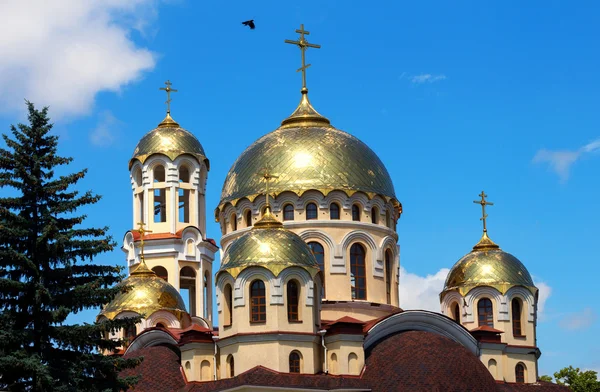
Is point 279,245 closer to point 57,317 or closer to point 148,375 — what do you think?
point 148,375

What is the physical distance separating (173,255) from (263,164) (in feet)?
21.3

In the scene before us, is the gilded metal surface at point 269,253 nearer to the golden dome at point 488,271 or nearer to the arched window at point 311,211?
the arched window at point 311,211

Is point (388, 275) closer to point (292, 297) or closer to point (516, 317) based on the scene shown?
point (516, 317)

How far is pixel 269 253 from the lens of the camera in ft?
115

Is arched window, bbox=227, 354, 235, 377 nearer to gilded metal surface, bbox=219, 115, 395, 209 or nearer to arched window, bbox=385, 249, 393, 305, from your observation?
gilded metal surface, bbox=219, 115, 395, 209

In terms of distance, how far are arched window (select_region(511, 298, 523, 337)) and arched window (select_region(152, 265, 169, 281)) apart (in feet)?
39.3

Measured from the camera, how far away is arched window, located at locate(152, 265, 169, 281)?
45469 mm

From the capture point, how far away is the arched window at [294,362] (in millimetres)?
34469

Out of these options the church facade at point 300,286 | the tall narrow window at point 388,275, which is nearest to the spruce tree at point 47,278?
the church facade at point 300,286

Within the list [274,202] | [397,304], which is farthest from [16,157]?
[397,304]

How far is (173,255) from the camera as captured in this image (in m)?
45.4

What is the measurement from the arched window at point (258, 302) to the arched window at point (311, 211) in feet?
17.0

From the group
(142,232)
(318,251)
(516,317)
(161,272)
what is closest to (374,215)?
(318,251)

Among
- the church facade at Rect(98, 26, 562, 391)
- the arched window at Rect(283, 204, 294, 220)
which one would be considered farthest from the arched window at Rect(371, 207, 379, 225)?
the arched window at Rect(283, 204, 294, 220)
